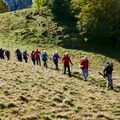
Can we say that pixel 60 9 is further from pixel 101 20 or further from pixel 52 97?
pixel 52 97

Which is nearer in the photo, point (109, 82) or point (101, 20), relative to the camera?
point (109, 82)

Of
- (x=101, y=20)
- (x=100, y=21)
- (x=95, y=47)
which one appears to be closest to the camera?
(x=100, y=21)

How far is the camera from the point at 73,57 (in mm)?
59625

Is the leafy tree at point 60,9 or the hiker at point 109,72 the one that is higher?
the leafy tree at point 60,9

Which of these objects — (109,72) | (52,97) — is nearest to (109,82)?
(109,72)

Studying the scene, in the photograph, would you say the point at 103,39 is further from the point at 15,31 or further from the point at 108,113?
the point at 108,113

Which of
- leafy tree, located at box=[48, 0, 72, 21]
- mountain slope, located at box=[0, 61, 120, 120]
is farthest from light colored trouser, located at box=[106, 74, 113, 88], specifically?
leafy tree, located at box=[48, 0, 72, 21]


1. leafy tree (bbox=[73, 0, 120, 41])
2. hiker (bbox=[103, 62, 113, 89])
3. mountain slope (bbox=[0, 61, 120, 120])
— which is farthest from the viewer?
leafy tree (bbox=[73, 0, 120, 41])

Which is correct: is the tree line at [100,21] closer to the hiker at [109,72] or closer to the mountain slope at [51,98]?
the mountain slope at [51,98]

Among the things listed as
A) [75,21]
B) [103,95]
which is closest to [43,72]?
[103,95]

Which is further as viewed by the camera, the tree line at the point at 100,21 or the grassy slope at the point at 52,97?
the tree line at the point at 100,21

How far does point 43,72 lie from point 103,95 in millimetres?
8636

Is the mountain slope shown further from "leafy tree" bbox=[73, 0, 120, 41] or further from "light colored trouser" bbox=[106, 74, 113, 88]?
"leafy tree" bbox=[73, 0, 120, 41]

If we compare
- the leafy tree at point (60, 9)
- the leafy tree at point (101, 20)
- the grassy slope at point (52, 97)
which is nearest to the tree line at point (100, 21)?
the leafy tree at point (101, 20)
